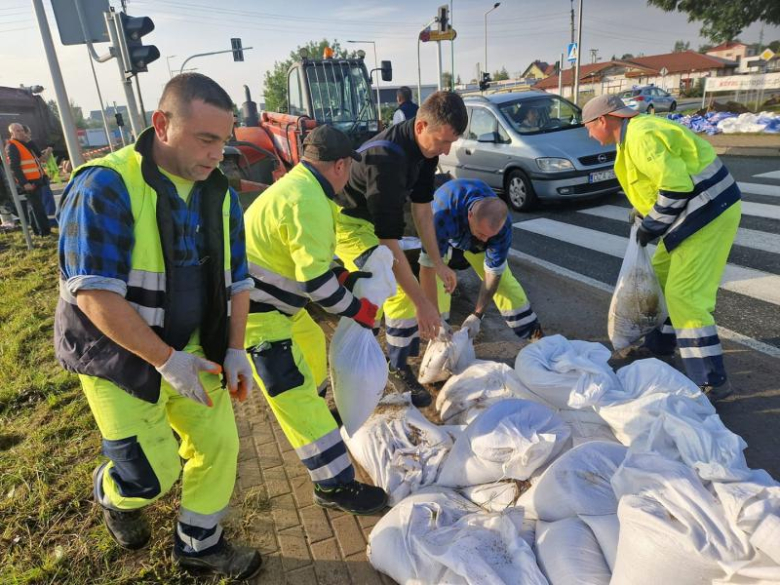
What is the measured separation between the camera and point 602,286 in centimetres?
473

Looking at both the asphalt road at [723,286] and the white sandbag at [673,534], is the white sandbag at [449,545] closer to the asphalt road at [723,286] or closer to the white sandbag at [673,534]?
the white sandbag at [673,534]

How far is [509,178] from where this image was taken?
8.19m

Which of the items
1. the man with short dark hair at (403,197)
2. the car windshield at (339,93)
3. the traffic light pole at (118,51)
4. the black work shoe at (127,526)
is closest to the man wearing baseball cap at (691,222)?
the man with short dark hair at (403,197)

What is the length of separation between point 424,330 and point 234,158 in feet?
18.3

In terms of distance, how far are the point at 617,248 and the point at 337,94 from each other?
6043 millimetres

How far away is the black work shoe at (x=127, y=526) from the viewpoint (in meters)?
1.95

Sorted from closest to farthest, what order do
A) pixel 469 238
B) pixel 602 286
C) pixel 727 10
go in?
pixel 469 238
pixel 602 286
pixel 727 10

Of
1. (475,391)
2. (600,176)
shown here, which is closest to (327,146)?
(475,391)

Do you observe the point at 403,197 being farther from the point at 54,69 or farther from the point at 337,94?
the point at 337,94

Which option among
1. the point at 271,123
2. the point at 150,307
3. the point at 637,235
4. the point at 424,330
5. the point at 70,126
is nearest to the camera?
the point at 150,307

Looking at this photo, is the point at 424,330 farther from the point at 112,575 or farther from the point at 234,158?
the point at 234,158

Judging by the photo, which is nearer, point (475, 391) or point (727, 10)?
point (475, 391)

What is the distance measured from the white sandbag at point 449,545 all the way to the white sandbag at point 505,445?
12cm

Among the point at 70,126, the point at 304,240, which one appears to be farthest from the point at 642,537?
the point at 70,126
